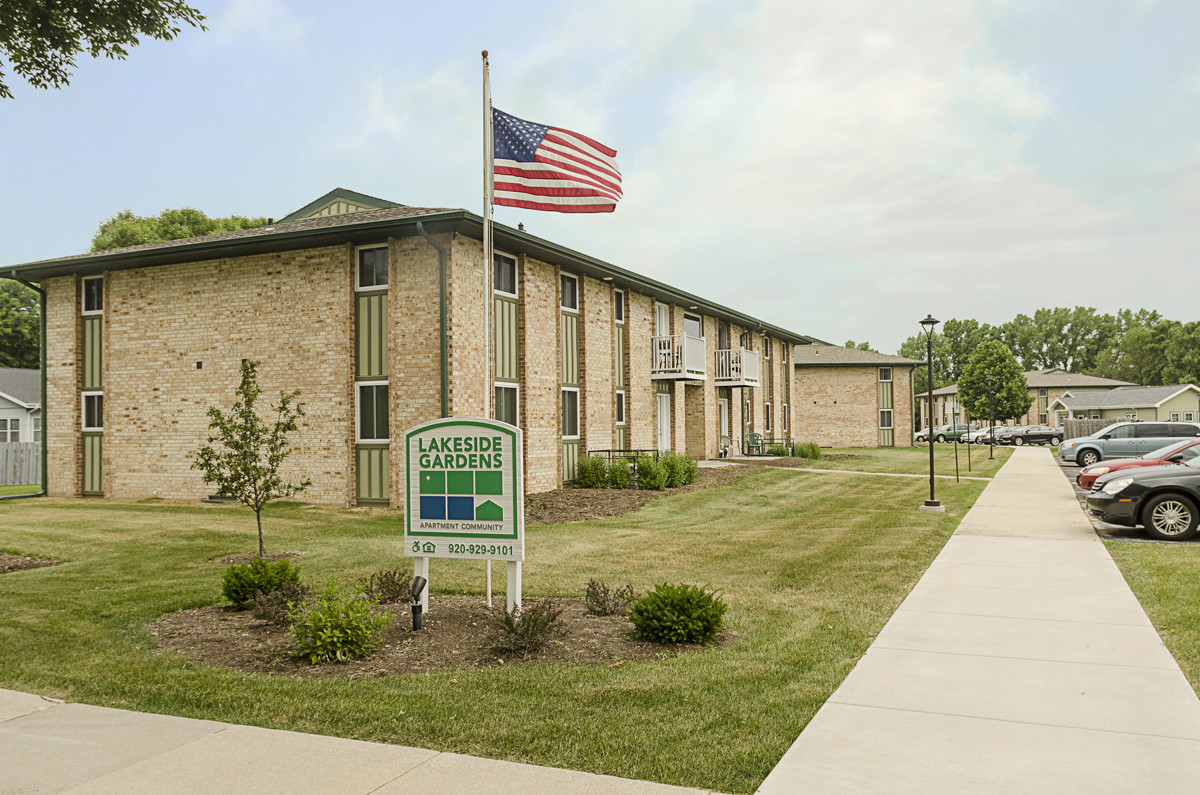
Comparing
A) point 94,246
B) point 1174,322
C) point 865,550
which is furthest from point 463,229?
point 1174,322

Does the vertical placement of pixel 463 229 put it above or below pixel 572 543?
above

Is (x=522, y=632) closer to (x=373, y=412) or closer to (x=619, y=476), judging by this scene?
(x=373, y=412)

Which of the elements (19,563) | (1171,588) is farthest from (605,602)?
(19,563)

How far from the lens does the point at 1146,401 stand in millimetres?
67750

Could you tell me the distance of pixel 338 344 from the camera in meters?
Result: 17.8

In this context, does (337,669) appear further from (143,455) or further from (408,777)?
(143,455)

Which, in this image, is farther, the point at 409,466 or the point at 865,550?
the point at 865,550

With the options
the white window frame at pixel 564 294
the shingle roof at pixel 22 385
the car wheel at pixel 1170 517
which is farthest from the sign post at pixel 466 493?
the shingle roof at pixel 22 385

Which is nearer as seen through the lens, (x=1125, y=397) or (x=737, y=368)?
(x=737, y=368)

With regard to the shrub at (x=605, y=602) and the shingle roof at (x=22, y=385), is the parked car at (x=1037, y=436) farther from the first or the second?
the shingle roof at (x=22, y=385)

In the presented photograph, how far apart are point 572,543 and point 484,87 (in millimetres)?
7031

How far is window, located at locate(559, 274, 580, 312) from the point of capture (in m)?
21.9

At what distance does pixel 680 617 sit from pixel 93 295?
20.4m

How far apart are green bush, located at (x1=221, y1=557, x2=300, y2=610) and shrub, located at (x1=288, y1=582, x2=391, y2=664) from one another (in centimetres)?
170
